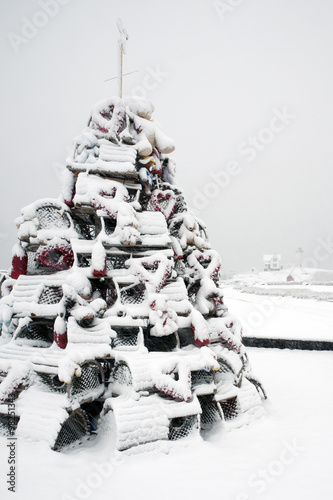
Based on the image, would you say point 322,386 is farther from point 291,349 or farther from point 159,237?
point 159,237

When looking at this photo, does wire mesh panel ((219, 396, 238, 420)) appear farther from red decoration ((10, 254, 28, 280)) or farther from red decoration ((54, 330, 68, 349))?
red decoration ((10, 254, 28, 280))

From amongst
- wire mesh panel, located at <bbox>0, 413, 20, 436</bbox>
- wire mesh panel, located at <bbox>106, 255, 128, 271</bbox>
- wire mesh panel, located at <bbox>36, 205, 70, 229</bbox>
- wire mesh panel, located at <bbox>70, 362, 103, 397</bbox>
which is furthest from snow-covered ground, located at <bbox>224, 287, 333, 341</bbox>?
wire mesh panel, located at <bbox>0, 413, 20, 436</bbox>

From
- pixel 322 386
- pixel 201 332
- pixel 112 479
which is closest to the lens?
pixel 112 479

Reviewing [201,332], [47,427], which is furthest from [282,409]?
[47,427]

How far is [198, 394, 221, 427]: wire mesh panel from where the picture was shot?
534 cm

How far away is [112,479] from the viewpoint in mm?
3830

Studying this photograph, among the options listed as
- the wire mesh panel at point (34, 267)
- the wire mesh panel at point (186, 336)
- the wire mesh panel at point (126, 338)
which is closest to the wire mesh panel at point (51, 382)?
the wire mesh panel at point (126, 338)

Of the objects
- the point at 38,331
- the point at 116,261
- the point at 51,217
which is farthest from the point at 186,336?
the point at 51,217

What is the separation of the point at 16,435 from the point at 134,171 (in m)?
4.71

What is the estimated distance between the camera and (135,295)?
6012mm

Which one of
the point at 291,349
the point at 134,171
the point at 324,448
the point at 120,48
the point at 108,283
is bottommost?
the point at 291,349

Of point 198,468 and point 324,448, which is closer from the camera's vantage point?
point 198,468

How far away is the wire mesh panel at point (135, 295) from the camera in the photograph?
5832 millimetres

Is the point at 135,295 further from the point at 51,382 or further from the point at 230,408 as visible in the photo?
the point at 230,408
